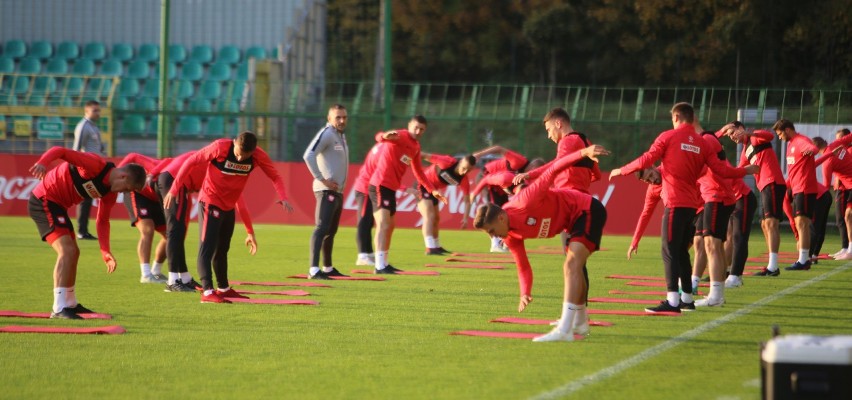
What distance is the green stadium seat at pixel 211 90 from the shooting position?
3503cm

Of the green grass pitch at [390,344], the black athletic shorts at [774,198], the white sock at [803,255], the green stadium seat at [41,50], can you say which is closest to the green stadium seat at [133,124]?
the green stadium seat at [41,50]

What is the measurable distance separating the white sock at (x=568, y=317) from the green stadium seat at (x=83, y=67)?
29775 millimetres

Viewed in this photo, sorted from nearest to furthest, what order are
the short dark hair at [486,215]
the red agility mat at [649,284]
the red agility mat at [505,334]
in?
the short dark hair at [486,215], the red agility mat at [505,334], the red agility mat at [649,284]

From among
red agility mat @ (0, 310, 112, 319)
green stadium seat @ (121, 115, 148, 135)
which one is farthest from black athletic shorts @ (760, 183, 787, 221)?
green stadium seat @ (121, 115, 148, 135)

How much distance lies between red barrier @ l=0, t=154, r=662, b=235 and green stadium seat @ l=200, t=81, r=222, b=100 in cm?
860

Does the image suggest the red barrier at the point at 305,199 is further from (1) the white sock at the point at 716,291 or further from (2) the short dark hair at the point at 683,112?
(2) the short dark hair at the point at 683,112

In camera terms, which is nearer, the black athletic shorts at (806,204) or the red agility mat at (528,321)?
the red agility mat at (528,321)

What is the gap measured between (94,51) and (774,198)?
26974 mm

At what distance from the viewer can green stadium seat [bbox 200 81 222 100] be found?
3503 cm

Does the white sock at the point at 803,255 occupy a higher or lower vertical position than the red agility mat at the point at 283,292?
higher

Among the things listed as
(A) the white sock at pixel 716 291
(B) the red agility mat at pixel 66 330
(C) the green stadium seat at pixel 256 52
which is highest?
(C) the green stadium seat at pixel 256 52

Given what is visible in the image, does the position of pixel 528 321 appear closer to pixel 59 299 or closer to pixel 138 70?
pixel 59 299

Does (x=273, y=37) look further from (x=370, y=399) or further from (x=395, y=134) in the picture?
(x=370, y=399)

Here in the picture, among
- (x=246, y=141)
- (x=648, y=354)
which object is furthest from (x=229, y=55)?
(x=648, y=354)
